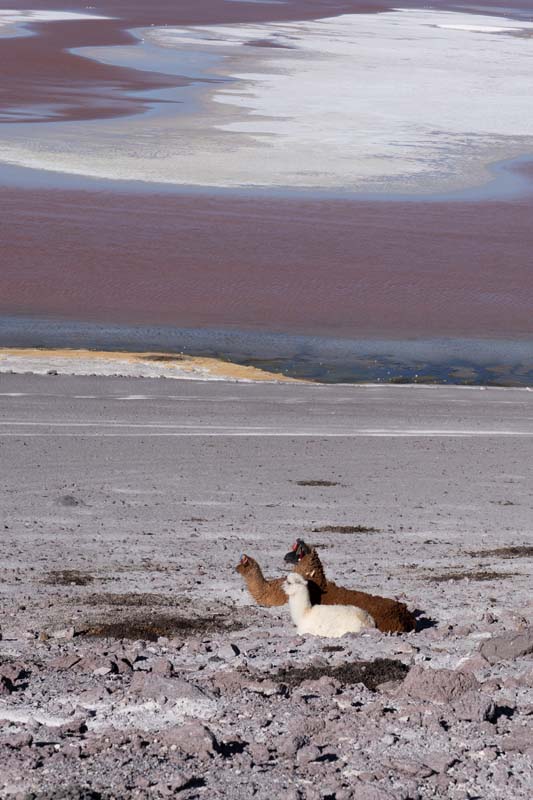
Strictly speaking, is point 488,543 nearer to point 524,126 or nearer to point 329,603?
point 329,603

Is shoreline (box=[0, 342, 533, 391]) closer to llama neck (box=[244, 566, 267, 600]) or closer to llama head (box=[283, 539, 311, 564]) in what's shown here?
llama neck (box=[244, 566, 267, 600])

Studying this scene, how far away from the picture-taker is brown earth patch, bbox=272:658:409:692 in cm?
666

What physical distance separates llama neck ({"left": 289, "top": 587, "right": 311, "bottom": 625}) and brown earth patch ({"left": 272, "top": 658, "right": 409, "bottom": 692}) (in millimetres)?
560

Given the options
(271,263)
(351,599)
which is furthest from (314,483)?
(271,263)

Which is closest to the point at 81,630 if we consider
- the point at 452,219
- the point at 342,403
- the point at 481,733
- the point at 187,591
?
the point at 187,591

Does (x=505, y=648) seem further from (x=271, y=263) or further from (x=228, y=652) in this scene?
(x=271, y=263)

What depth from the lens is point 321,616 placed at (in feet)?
24.4

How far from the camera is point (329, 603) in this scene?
7723 mm

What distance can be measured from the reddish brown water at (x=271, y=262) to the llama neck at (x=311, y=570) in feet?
45.5

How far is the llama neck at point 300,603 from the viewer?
24.5 feet

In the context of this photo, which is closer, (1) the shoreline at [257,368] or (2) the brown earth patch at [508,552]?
(2) the brown earth patch at [508,552]

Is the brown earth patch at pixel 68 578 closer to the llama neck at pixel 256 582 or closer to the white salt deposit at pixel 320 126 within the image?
the llama neck at pixel 256 582

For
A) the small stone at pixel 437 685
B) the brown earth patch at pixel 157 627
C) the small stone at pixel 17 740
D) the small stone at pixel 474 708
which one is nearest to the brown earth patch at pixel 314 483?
the brown earth patch at pixel 157 627

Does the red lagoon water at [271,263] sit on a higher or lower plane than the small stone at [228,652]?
lower
